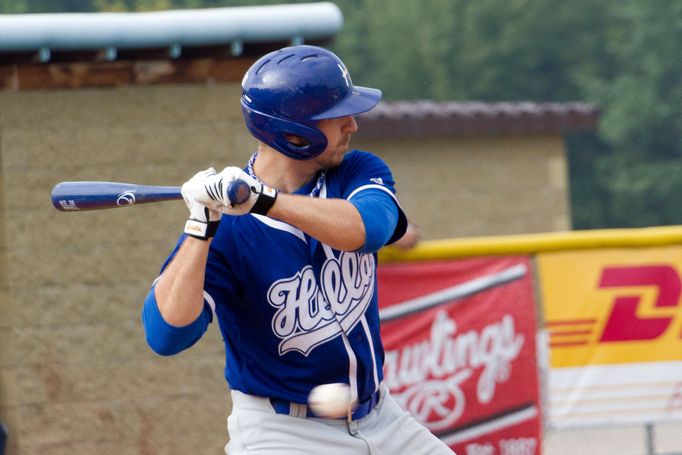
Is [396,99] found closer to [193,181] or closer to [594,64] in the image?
[594,64]

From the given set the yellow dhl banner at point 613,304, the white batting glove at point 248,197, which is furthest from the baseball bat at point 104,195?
the yellow dhl banner at point 613,304

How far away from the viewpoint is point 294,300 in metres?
3.12

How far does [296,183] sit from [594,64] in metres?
34.6

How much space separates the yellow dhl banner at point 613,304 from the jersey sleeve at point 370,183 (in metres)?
2.24

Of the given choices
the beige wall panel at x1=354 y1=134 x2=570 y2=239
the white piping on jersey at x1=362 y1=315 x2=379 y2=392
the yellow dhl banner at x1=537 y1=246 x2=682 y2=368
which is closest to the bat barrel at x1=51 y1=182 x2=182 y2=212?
the white piping on jersey at x1=362 y1=315 x2=379 y2=392

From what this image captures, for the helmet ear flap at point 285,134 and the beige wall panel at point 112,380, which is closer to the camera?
the helmet ear flap at point 285,134

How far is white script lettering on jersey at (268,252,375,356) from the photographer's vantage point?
311 cm

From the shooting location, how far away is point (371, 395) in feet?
10.9

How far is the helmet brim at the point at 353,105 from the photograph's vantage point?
303 cm

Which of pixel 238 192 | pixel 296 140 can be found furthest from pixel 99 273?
pixel 238 192

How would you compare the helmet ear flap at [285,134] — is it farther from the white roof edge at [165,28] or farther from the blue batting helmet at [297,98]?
the white roof edge at [165,28]

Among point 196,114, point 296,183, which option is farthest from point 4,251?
point 296,183

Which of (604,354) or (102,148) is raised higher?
(102,148)

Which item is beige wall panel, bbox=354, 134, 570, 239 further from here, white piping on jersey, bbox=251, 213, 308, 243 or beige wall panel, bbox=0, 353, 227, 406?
white piping on jersey, bbox=251, 213, 308, 243
